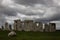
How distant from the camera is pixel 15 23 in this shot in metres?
150

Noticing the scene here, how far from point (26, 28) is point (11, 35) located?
10650 cm

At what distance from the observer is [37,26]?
5925 inches

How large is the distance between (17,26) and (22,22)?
5.85 meters

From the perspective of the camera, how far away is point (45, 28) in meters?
154

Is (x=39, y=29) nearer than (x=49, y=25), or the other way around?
(x=39, y=29)

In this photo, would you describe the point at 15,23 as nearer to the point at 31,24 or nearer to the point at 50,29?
the point at 31,24

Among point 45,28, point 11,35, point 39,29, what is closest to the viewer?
point 11,35

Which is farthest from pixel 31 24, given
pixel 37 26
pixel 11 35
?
pixel 11 35

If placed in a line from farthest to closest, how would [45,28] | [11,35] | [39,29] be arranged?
[45,28] < [39,29] < [11,35]

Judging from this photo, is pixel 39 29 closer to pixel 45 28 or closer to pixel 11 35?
pixel 45 28

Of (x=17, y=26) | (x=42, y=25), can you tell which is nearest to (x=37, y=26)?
(x=42, y=25)

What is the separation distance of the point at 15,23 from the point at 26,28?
7.57m

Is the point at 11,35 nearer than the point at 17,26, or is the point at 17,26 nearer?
the point at 11,35

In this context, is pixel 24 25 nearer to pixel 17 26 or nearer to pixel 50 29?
pixel 17 26
